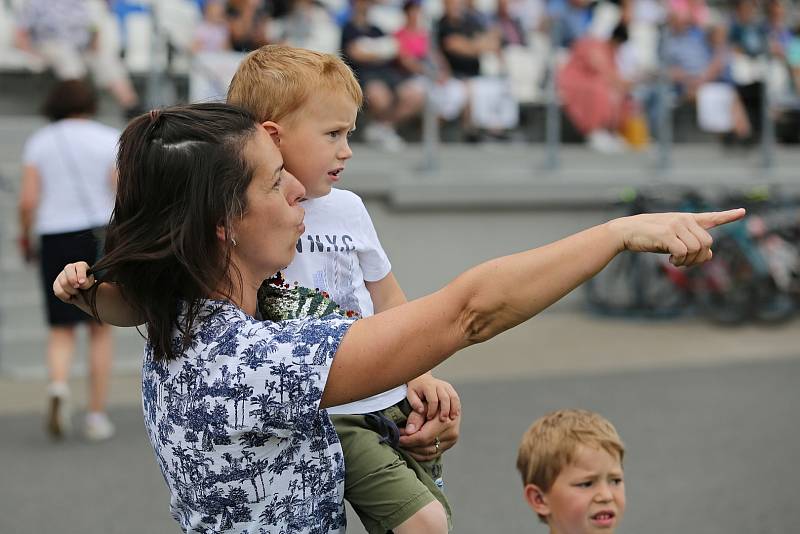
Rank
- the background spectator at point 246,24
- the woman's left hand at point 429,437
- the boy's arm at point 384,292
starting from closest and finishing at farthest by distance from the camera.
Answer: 1. the woman's left hand at point 429,437
2. the boy's arm at point 384,292
3. the background spectator at point 246,24

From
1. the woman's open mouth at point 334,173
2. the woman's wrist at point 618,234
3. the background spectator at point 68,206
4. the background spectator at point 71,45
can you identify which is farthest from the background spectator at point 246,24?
the woman's wrist at point 618,234

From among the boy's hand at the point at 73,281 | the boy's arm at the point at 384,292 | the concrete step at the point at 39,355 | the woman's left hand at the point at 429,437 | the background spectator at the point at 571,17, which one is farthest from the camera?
the background spectator at the point at 571,17

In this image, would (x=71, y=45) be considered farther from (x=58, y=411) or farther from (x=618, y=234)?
(x=618, y=234)

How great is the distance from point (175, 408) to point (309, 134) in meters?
A: 0.70

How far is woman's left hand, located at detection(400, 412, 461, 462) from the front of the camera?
2.64m

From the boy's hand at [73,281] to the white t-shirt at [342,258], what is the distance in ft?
→ 1.52

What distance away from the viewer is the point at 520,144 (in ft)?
39.5

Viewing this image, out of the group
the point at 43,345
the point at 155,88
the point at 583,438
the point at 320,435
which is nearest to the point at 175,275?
the point at 320,435

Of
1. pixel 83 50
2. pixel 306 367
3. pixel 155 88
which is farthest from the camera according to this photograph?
pixel 83 50

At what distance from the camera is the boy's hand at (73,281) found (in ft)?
7.39

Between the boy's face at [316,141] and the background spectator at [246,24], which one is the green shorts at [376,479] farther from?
the background spectator at [246,24]

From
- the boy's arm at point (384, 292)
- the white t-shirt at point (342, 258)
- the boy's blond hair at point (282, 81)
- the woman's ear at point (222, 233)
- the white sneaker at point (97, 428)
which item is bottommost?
the white sneaker at point (97, 428)

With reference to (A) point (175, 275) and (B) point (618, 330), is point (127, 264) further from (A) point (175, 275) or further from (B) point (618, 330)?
(B) point (618, 330)

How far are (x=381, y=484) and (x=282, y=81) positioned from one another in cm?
88
